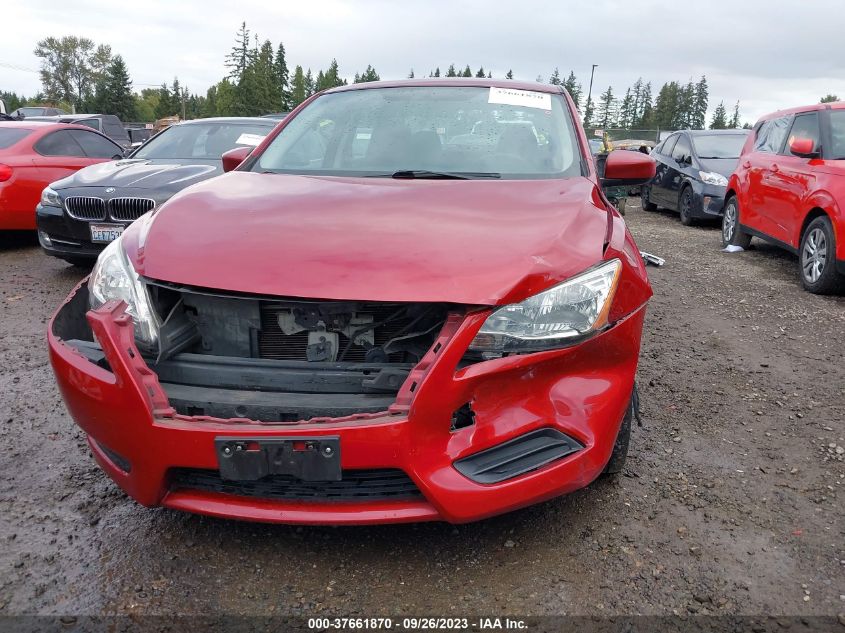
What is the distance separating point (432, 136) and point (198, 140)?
177 inches

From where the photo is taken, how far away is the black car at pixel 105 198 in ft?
18.5

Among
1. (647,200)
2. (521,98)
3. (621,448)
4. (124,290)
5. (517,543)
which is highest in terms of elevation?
(521,98)

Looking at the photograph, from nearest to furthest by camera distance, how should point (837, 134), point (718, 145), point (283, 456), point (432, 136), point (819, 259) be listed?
1. point (283, 456)
2. point (432, 136)
3. point (819, 259)
4. point (837, 134)
5. point (718, 145)

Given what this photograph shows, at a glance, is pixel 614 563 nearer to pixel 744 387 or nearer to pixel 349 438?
pixel 349 438

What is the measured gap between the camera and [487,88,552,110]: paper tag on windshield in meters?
3.38

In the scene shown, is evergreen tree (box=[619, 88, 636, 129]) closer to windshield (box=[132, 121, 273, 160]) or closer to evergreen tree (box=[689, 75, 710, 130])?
evergreen tree (box=[689, 75, 710, 130])

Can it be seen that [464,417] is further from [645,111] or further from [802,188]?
[645,111]

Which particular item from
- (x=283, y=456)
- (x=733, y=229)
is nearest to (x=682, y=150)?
(x=733, y=229)

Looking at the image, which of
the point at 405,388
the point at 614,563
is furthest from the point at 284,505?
the point at 614,563

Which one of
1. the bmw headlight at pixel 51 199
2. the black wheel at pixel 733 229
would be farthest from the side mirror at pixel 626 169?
the black wheel at pixel 733 229

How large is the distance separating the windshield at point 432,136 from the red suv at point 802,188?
3.53m

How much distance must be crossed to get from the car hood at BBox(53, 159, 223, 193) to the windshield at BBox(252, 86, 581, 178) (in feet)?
8.67

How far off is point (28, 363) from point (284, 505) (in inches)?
109

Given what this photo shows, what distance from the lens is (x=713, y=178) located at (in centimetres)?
1006
